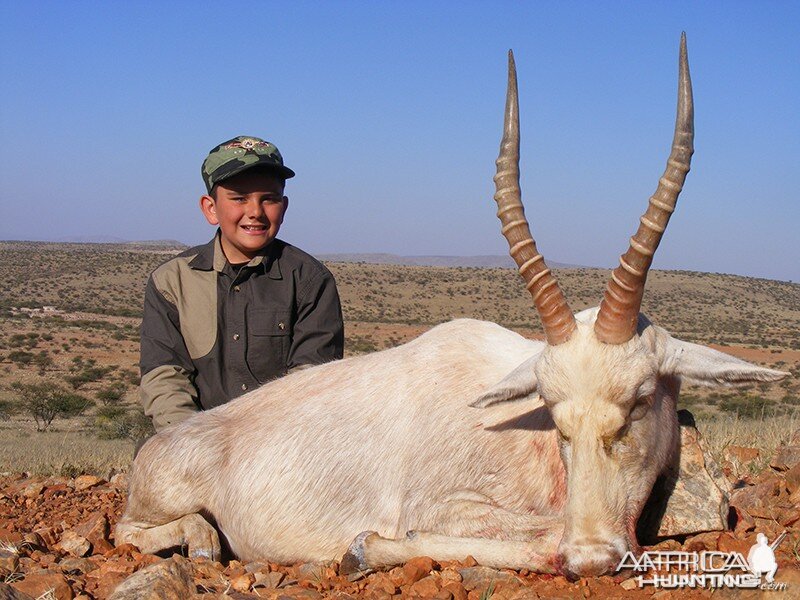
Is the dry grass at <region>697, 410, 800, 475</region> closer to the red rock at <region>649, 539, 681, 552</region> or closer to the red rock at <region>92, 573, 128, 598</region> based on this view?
the red rock at <region>649, 539, 681, 552</region>

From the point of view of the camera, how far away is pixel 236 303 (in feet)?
21.0

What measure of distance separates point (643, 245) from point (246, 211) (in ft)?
11.2

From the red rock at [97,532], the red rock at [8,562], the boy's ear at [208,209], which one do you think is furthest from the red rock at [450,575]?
the boy's ear at [208,209]

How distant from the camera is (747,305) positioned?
79.4m

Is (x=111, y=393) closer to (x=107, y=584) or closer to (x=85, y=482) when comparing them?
(x=85, y=482)

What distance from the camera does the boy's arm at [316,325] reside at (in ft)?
21.4

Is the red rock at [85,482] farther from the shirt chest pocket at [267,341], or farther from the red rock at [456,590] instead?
the red rock at [456,590]

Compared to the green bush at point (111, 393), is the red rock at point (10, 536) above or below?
above

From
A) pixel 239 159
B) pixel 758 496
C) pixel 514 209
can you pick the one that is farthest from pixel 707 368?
pixel 239 159

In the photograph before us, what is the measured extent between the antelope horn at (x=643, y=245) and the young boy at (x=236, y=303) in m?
2.93

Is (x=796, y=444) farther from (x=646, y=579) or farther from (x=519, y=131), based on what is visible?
(x=519, y=131)

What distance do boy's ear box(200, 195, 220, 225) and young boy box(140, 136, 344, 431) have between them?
8cm

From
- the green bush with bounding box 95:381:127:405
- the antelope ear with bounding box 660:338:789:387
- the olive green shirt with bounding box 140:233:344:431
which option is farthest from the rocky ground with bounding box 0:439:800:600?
the green bush with bounding box 95:381:127:405

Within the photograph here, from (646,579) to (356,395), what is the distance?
2.12 metres
